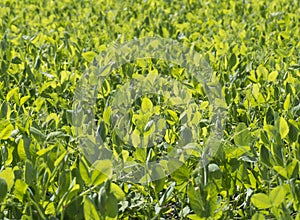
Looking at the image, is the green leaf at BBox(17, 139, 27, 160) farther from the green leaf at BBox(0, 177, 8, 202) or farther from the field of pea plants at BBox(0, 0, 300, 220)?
the green leaf at BBox(0, 177, 8, 202)

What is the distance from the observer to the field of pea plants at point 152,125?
153 cm

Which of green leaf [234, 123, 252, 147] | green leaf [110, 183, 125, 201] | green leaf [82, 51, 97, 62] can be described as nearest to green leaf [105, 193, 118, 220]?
green leaf [110, 183, 125, 201]

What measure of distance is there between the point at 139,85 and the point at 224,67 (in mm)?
560

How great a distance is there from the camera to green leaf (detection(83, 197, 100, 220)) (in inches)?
54.8

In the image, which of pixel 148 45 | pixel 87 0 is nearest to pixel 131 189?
pixel 148 45

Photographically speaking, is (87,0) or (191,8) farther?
(87,0)

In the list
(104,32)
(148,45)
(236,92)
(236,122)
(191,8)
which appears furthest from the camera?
(191,8)

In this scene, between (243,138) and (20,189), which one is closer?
(20,189)

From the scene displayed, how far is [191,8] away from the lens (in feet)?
17.6

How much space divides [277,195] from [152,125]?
0.54 m

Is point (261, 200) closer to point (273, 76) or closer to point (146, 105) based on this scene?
point (146, 105)

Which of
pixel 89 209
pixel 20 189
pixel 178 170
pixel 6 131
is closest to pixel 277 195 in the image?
pixel 178 170

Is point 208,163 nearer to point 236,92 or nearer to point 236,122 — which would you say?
point 236,122

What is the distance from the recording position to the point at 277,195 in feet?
4.66
